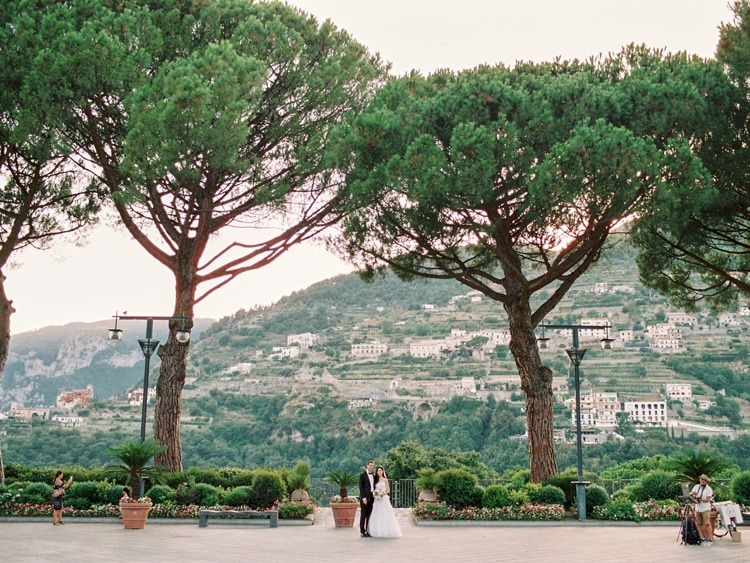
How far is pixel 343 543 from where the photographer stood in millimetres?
11148

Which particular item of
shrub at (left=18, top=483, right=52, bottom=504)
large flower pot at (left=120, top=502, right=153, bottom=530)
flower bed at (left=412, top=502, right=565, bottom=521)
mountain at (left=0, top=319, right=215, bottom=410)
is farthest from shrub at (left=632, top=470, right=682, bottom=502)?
mountain at (left=0, top=319, right=215, bottom=410)

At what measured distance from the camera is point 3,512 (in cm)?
1445

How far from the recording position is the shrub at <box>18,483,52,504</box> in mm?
14836

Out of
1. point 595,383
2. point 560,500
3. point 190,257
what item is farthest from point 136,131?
point 595,383

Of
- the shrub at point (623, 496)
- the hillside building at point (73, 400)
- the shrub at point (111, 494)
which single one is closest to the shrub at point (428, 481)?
the shrub at point (623, 496)

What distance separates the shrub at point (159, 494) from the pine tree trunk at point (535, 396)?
23.7 feet

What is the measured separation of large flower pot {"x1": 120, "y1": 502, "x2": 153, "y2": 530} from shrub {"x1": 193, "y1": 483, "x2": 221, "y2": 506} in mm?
1848

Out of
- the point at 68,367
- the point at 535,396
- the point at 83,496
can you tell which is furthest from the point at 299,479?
the point at 68,367

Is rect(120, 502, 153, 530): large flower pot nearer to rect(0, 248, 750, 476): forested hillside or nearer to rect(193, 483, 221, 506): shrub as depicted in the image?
rect(193, 483, 221, 506): shrub

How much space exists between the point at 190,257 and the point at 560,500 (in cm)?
947

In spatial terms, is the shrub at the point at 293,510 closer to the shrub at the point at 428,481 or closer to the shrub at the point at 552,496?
the shrub at the point at 428,481

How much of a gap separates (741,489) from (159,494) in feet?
37.8

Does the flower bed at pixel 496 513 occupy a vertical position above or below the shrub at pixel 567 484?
below

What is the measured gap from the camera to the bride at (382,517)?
12133 mm
